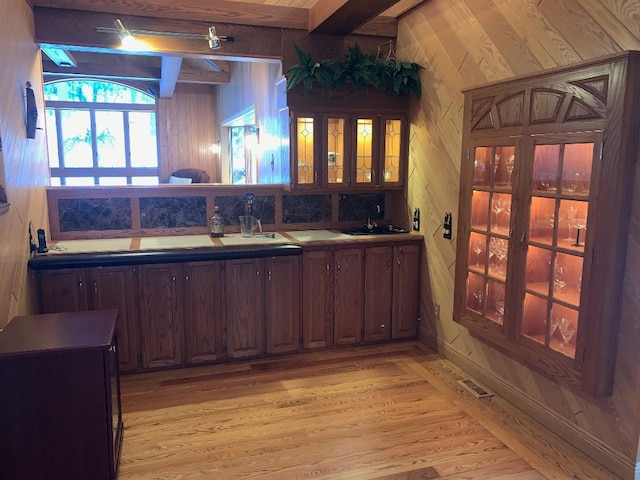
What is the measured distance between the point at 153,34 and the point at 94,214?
1.45 metres

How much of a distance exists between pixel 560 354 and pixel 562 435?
0.51 m

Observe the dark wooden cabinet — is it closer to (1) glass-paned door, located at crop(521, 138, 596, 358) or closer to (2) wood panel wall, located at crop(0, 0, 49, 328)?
(2) wood panel wall, located at crop(0, 0, 49, 328)

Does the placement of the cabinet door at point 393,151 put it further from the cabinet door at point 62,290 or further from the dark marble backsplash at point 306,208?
the cabinet door at point 62,290

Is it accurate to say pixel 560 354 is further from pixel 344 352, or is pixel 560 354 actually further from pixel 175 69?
pixel 175 69

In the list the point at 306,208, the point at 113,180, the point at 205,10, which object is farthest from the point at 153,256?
the point at 113,180

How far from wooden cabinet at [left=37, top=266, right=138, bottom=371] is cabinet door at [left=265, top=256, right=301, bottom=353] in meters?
0.97

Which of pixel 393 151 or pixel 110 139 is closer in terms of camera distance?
pixel 393 151

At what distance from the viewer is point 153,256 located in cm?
331

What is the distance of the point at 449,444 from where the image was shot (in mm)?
2615

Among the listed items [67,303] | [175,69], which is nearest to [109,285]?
[67,303]

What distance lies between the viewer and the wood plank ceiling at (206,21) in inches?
134

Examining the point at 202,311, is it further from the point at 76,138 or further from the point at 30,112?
the point at 76,138

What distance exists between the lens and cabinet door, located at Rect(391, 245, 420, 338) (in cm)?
401

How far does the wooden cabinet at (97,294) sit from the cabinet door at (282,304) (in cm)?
97
